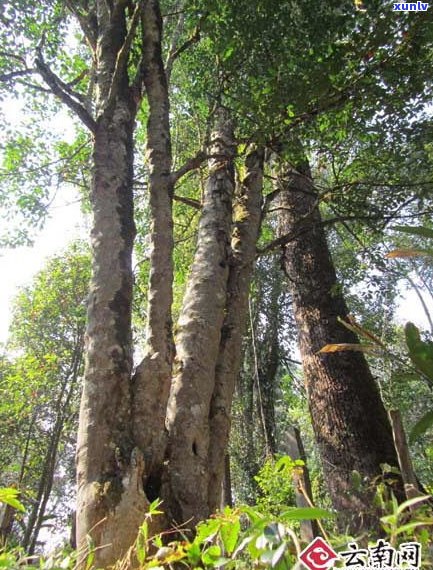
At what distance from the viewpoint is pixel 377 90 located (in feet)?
9.94

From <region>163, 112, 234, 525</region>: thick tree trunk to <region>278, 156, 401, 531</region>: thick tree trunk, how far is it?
76 centimetres

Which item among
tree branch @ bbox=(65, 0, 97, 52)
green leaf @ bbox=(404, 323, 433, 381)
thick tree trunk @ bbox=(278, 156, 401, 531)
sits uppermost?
tree branch @ bbox=(65, 0, 97, 52)

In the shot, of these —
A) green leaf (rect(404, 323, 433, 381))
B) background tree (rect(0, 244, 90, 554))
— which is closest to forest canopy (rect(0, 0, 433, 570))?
green leaf (rect(404, 323, 433, 381))

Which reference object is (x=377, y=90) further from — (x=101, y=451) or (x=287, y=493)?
(x=287, y=493)

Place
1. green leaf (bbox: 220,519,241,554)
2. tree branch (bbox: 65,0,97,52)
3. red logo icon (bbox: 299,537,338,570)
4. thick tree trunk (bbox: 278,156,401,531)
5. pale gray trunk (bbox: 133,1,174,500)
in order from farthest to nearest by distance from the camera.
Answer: thick tree trunk (bbox: 278,156,401,531)
tree branch (bbox: 65,0,97,52)
pale gray trunk (bbox: 133,1,174,500)
green leaf (bbox: 220,519,241,554)
red logo icon (bbox: 299,537,338,570)

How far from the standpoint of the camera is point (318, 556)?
2.47 feet

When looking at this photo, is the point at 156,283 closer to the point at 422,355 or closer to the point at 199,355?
the point at 199,355

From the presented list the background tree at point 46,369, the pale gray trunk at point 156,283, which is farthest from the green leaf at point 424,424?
the background tree at point 46,369

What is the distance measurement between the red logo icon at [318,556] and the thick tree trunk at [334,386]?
2.58 m

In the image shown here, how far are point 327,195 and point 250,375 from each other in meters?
7.79

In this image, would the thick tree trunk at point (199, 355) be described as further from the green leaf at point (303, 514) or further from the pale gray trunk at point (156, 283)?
the green leaf at point (303, 514)

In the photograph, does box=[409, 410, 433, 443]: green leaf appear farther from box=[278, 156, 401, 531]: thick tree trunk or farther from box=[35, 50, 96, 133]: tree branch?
box=[35, 50, 96, 133]: tree branch

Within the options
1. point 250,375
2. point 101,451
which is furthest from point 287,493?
point 101,451

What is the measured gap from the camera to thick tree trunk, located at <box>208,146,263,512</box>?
8.21 feet
